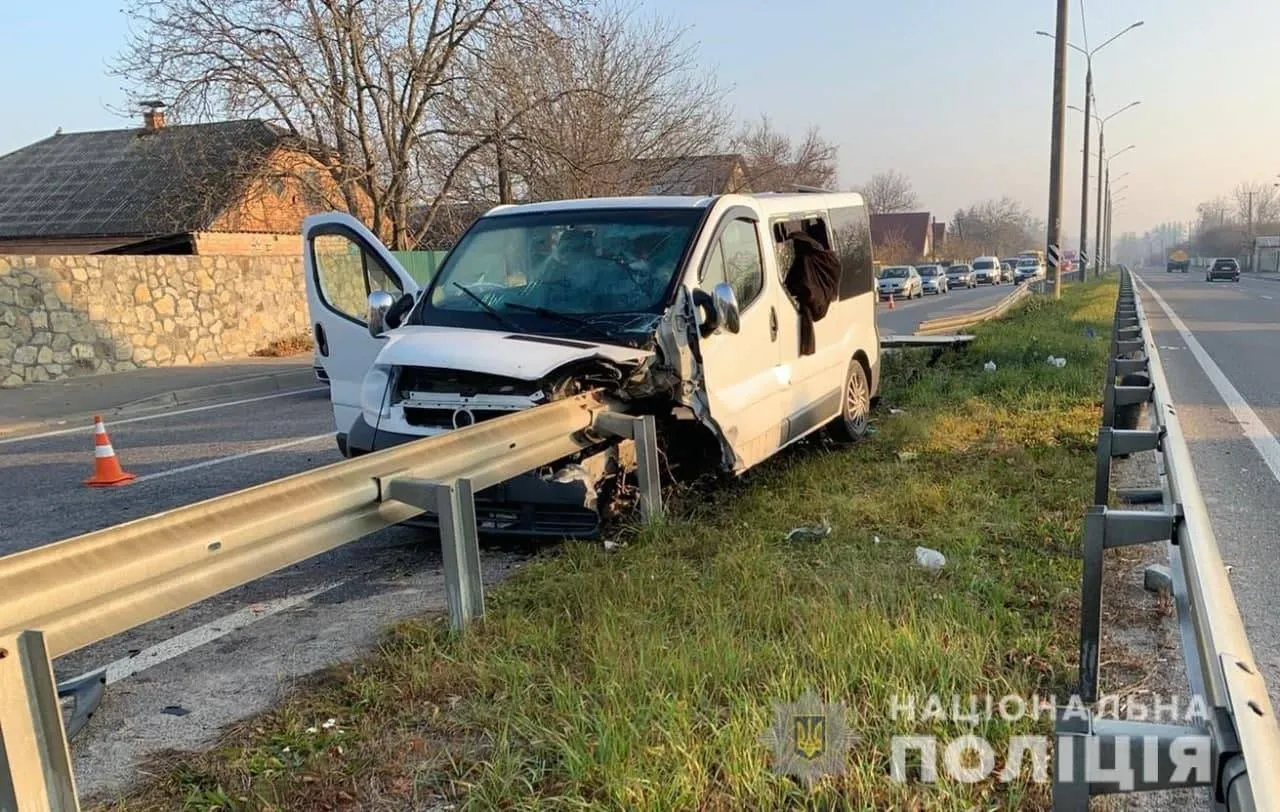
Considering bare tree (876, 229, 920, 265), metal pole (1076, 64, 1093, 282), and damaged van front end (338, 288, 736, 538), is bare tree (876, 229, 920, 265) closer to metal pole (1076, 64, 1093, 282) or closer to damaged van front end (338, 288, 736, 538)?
metal pole (1076, 64, 1093, 282)

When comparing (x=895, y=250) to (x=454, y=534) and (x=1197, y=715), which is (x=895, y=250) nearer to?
(x=454, y=534)

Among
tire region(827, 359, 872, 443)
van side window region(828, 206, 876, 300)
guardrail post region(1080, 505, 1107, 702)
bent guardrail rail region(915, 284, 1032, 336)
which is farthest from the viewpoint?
bent guardrail rail region(915, 284, 1032, 336)

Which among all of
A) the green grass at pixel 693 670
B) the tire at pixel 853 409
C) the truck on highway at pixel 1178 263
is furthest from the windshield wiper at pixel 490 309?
the truck on highway at pixel 1178 263

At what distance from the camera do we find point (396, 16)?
20953 millimetres

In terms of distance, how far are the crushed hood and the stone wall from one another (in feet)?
41.2

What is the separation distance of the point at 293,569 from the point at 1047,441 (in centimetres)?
533

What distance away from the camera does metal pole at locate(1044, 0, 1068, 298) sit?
20.1 m

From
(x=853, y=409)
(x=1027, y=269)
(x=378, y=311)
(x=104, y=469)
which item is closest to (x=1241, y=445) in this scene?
(x=853, y=409)

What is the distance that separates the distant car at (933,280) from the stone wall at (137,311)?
3495cm

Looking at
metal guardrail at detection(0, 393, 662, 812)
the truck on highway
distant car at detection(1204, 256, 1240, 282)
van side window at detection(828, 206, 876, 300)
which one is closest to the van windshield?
metal guardrail at detection(0, 393, 662, 812)

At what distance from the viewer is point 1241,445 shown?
748 centimetres

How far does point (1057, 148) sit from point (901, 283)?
2046 cm

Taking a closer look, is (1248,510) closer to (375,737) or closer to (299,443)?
(375,737)

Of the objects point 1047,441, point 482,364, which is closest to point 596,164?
point 1047,441
